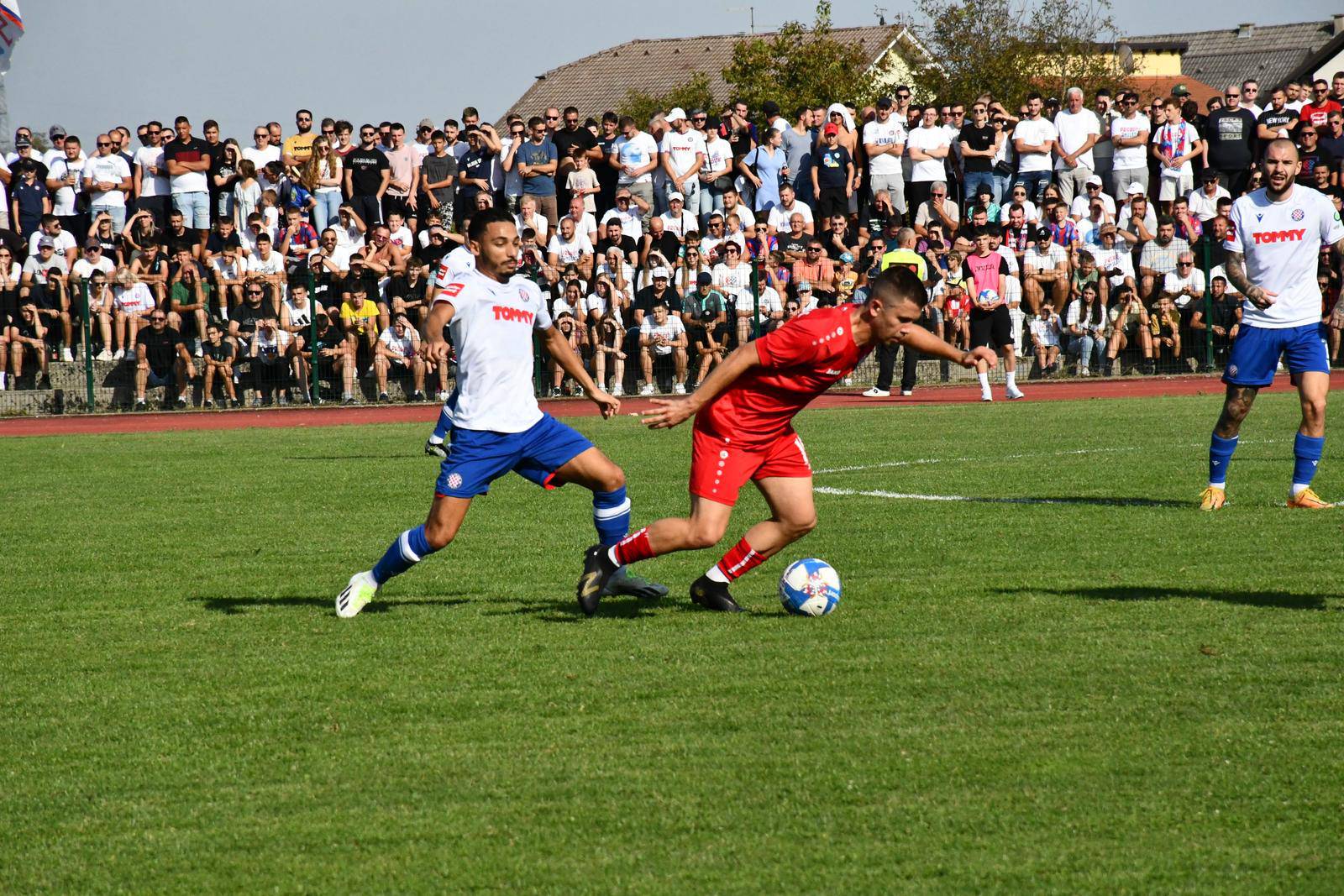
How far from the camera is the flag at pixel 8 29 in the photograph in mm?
20328

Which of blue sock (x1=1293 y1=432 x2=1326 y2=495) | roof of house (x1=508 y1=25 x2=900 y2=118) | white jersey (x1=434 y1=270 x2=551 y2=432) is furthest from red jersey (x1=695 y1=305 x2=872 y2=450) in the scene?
roof of house (x1=508 y1=25 x2=900 y2=118)

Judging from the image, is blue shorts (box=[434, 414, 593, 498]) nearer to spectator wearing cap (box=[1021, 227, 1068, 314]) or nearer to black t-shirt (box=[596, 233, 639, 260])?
black t-shirt (box=[596, 233, 639, 260])

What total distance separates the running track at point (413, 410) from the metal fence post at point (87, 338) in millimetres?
366

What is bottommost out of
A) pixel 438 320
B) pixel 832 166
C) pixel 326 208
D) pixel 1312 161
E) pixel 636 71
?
pixel 438 320

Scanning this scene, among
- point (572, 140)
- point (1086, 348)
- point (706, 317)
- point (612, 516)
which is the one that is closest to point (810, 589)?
point (612, 516)

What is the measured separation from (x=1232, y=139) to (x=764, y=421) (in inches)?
764

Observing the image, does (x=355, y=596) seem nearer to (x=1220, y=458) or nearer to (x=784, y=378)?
(x=784, y=378)

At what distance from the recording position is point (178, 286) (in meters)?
21.9

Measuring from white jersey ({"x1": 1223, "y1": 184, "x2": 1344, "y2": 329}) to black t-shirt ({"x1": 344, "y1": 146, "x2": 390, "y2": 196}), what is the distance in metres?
16.2

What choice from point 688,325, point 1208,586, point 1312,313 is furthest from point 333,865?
point 688,325

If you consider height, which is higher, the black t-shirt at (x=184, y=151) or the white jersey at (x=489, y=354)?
the black t-shirt at (x=184, y=151)

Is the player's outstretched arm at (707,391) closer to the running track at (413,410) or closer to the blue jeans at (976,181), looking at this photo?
the running track at (413,410)

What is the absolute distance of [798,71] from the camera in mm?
51250

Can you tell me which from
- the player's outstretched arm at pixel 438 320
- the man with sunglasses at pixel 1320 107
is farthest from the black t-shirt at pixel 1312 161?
the player's outstretched arm at pixel 438 320
